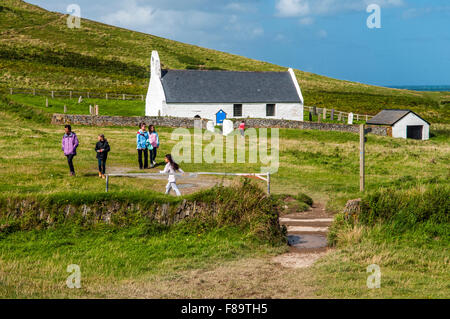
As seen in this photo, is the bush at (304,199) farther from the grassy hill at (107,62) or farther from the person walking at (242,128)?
the grassy hill at (107,62)

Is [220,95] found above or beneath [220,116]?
above

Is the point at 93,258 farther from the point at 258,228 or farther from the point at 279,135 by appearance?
the point at 279,135

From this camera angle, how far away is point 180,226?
560 inches

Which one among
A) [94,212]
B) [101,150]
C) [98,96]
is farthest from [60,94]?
[94,212]

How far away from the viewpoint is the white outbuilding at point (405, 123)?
53.2 meters

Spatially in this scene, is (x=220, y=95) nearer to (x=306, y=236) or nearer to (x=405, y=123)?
(x=405, y=123)

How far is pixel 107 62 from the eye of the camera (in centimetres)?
11256

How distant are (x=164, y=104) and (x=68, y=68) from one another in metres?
51.3

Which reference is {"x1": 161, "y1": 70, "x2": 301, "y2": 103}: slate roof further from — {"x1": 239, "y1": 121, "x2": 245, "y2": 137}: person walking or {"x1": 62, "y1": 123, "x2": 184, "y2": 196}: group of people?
{"x1": 62, "y1": 123, "x2": 184, "y2": 196}: group of people

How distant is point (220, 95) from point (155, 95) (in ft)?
22.6

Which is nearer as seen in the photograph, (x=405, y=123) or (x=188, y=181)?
(x=188, y=181)

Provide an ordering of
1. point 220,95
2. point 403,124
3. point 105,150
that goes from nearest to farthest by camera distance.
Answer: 1. point 105,150
2. point 403,124
3. point 220,95

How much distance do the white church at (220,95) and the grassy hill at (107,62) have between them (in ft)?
73.3
